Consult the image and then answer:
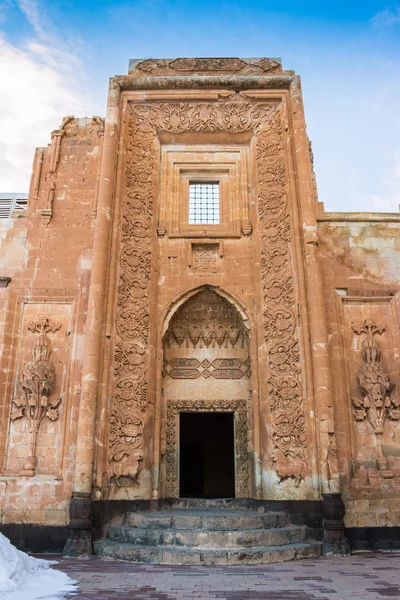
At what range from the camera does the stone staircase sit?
853cm

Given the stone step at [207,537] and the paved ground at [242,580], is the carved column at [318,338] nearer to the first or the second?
the stone step at [207,537]

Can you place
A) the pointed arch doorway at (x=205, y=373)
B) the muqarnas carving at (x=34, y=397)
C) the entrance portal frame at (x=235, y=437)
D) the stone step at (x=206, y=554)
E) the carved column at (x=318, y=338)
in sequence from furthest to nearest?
the pointed arch doorway at (x=205, y=373), the entrance portal frame at (x=235, y=437), the muqarnas carving at (x=34, y=397), the carved column at (x=318, y=338), the stone step at (x=206, y=554)

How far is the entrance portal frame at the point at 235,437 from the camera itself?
1190cm

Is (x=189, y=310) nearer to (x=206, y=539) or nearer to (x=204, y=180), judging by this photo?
(x=204, y=180)

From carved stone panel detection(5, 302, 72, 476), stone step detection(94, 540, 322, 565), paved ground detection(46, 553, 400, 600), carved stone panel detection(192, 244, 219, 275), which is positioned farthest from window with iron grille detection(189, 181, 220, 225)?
paved ground detection(46, 553, 400, 600)

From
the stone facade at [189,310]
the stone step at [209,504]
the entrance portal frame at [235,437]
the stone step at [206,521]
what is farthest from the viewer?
the entrance portal frame at [235,437]

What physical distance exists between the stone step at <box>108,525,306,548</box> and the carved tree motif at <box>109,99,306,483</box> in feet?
5.87

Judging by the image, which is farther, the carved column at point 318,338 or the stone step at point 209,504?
the stone step at point 209,504

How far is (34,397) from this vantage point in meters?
11.1

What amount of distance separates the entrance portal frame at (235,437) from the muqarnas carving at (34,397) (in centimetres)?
284

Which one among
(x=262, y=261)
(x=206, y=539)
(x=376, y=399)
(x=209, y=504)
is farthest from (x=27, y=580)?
(x=262, y=261)

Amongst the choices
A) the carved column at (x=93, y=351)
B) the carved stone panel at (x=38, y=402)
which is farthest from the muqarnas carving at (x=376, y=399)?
the carved stone panel at (x=38, y=402)

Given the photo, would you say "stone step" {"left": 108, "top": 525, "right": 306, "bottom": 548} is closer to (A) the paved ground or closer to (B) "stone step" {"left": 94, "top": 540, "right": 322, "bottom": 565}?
(B) "stone step" {"left": 94, "top": 540, "right": 322, "bottom": 565}

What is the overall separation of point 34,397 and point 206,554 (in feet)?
16.9
